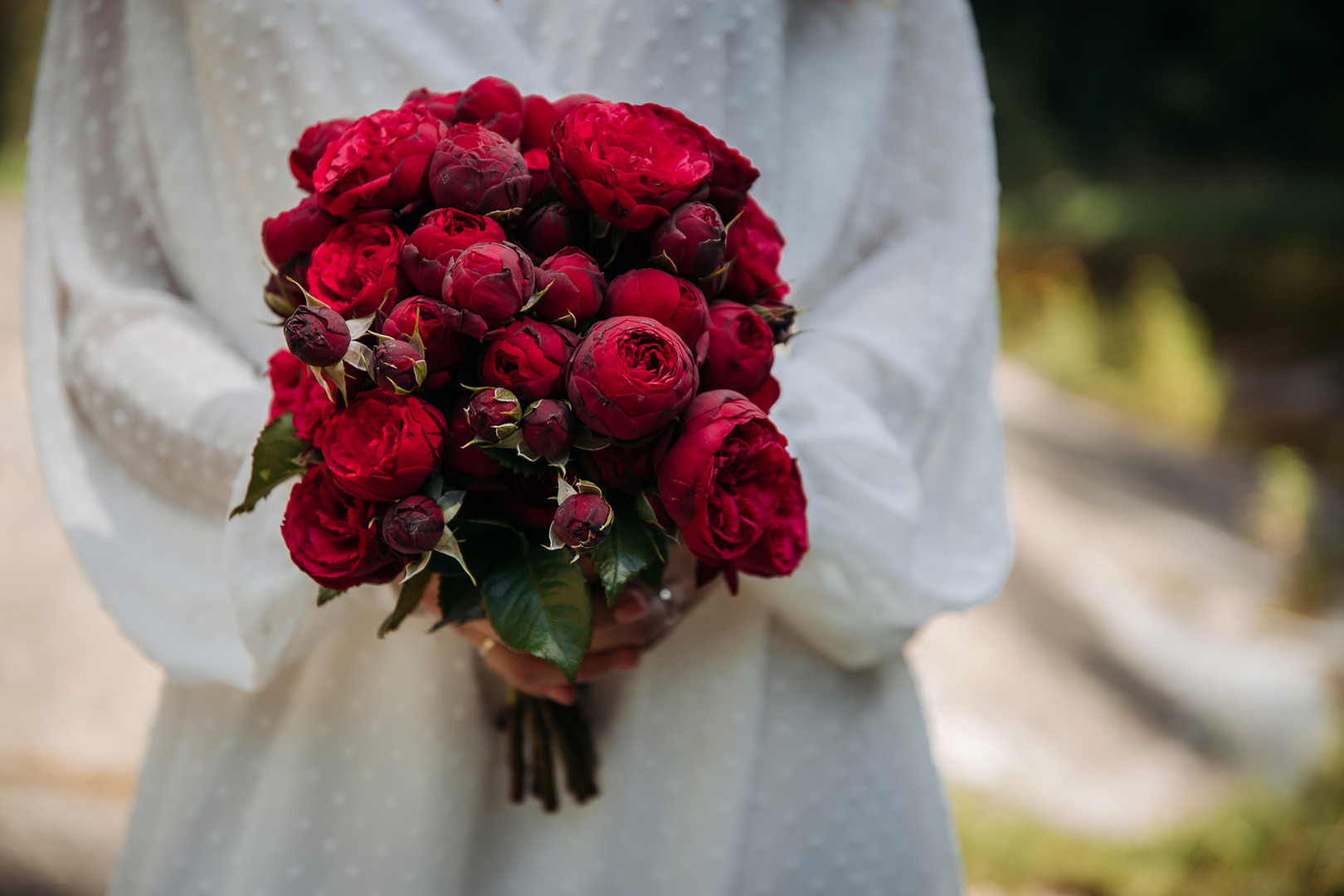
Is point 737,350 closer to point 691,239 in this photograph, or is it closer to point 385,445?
point 691,239

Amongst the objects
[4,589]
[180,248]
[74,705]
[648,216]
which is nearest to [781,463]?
[648,216]

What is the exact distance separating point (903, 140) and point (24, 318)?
3.14 feet

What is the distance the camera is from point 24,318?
101cm

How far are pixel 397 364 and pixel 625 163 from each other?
7.6 inches

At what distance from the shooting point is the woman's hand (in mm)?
743

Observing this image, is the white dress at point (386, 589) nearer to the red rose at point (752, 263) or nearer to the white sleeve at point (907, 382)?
the white sleeve at point (907, 382)

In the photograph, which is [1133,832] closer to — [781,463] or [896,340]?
[896,340]

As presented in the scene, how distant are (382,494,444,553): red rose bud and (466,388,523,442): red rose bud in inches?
2.2

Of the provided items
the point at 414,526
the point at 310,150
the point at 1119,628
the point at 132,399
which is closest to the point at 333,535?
the point at 414,526

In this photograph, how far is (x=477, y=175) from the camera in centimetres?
61

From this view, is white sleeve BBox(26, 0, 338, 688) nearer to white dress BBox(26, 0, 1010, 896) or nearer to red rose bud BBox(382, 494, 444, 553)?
white dress BBox(26, 0, 1010, 896)

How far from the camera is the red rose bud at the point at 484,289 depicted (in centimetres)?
56

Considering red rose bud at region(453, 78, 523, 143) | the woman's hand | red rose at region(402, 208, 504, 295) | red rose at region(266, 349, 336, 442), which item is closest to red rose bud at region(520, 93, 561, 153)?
red rose bud at region(453, 78, 523, 143)

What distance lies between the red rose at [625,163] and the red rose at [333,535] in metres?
0.24
